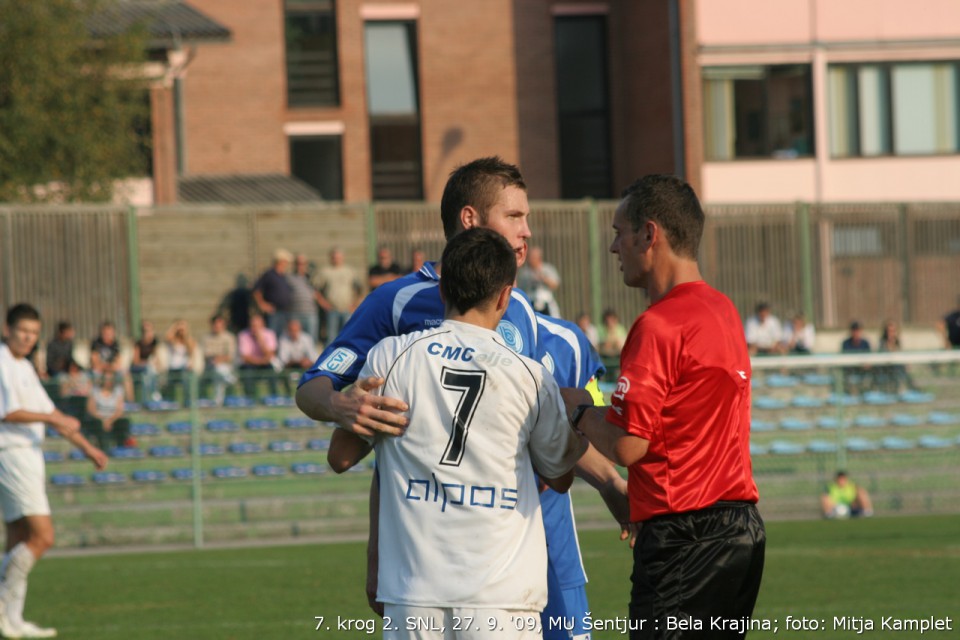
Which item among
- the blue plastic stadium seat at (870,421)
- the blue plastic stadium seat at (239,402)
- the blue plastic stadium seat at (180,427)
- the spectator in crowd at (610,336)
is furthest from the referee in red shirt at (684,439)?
the spectator in crowd at (610,336)

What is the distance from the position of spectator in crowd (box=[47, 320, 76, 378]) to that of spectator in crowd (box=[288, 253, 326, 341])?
3.24m

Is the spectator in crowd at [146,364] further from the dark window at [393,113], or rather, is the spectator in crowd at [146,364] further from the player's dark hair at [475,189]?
the dark window at [393,113]

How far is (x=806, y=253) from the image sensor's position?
87.4ft

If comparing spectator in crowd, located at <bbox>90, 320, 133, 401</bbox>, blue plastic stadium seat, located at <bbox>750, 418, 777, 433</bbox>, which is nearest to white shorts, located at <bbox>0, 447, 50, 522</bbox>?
spectator in crowd, located at <bbox>90, 320, 133, 401</bbox>

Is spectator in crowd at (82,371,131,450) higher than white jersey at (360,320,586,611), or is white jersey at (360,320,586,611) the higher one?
white jersey at (360,320,586,611)

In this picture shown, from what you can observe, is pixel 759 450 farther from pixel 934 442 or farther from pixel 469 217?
pixel 469 217

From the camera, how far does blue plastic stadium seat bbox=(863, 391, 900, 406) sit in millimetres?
17406

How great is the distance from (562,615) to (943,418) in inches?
547

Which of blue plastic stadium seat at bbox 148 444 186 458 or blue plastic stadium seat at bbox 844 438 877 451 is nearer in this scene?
blue plastic stadium seat at bbox 148 444 186 458

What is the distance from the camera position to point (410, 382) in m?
3.99

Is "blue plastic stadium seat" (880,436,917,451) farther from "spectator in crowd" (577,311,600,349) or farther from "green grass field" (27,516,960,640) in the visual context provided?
"spectator in crowd" (577,311,600,349)

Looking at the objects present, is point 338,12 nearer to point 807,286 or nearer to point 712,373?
point 807,286

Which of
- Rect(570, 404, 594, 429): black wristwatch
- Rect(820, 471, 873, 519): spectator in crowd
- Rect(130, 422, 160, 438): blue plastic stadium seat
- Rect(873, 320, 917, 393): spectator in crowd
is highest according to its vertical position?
Rect(570, 404, 594, 429): black wristwatch

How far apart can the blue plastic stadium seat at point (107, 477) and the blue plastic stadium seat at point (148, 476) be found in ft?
0.53
